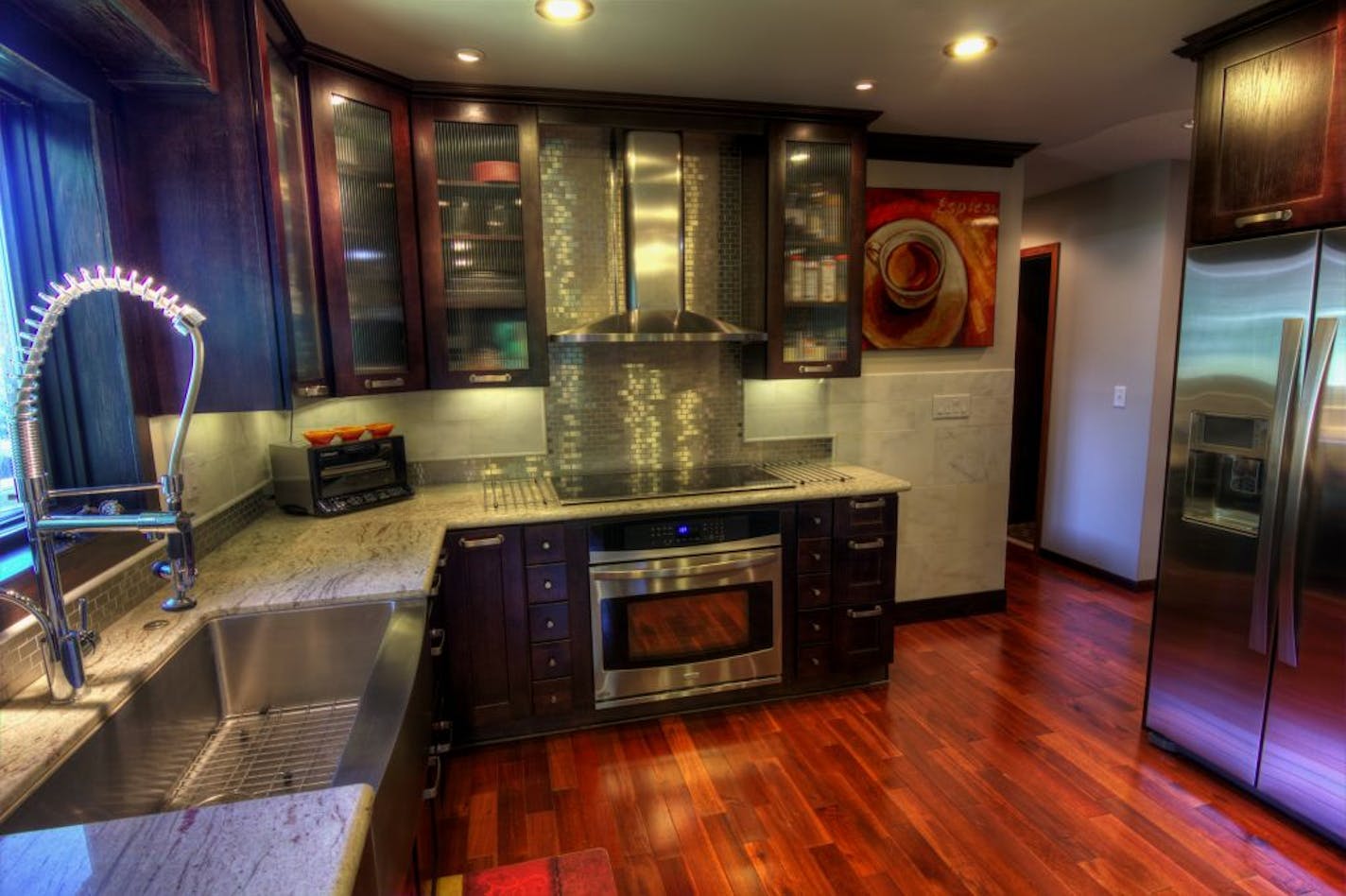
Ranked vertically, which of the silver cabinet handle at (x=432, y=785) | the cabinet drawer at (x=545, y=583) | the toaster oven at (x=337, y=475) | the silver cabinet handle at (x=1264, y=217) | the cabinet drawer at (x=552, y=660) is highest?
the silver cabinet handle at (x=1264, y=217)

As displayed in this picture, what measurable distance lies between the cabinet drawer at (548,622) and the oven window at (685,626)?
0.48 feet

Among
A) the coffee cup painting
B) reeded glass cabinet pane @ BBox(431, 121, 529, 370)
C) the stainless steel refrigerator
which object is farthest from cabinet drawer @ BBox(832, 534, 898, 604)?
reeded glass cabinet pane @ BBox(431, 121, 529, 370)

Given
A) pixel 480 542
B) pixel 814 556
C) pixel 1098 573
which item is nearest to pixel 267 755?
pixel 480 542

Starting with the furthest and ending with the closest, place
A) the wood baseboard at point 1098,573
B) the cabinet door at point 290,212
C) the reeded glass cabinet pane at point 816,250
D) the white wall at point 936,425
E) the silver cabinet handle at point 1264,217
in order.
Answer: the wood baseboard at point 1098,573 < the white wall at point 936,425 < the reeded glass cabinet pane at point 816,250 < the silver cabinet handle at point 1264,217 < the cabinet door at point 290,212

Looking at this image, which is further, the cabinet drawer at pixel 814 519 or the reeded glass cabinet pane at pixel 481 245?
the cabinet drawer at pixel 814 519

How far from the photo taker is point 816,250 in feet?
9.75

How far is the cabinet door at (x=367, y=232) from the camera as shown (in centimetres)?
228

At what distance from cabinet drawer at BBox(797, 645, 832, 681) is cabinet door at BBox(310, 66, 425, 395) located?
6.39 ft

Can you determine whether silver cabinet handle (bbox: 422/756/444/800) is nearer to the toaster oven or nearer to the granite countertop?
the granite countertop

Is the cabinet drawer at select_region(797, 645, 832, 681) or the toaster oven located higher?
the toaster oven

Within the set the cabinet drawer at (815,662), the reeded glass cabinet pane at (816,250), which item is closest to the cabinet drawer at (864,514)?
the cabinet drawer at (815,662)

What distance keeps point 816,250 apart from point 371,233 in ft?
5.99

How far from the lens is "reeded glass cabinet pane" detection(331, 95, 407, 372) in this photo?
2346 millimetres

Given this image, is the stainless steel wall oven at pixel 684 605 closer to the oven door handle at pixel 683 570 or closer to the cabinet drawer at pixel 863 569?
the oven door handle at pixel 683 570
